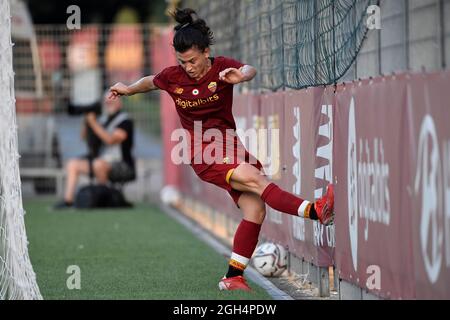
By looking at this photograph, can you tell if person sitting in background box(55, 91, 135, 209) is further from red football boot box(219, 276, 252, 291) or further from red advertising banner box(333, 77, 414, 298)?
red advertising banner box(333, 77, 414, 298)

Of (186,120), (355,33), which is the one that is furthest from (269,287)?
(355,33)

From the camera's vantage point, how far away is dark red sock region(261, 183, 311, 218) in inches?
310

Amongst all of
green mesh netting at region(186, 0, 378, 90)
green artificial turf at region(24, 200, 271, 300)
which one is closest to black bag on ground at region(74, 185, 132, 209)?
green artificial turf at region(24, 200, 271, 300)

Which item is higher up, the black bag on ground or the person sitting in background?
the person sitting in background

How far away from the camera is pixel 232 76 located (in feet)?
25.4

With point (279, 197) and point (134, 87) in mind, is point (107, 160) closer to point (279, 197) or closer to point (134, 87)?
point (134, 87)

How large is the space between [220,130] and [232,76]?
68 cm

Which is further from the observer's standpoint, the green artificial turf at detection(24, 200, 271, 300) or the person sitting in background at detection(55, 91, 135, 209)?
the person sitting in background at detection(55, 91, 135, 209)

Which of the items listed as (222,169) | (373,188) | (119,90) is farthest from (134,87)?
(373,188)

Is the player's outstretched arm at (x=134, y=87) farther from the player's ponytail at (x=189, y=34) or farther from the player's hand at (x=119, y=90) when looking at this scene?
the player's ponytail at (x=189, y=34)

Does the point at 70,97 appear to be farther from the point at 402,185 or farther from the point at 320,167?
the point at 402,185

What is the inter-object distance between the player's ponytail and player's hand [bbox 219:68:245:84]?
1.07ft

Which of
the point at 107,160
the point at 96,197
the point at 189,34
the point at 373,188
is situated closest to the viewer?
the point at 373,188

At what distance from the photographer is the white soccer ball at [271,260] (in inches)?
361
